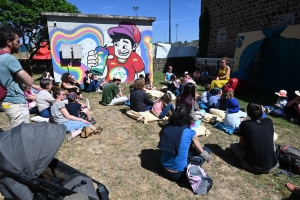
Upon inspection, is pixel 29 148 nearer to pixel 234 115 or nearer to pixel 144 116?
pixel 144 116

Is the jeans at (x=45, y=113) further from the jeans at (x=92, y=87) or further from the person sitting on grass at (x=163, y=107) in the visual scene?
the jeans at (x=92, y=87)

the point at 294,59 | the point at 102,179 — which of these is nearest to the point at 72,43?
the point at 102,179

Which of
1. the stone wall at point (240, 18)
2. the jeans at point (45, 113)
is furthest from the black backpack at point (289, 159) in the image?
the stone wall at point (240, 18)

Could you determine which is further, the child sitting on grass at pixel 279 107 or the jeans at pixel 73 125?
the child sitting on grass at pixel 279 107

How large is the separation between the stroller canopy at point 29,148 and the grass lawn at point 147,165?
1343 millimetres

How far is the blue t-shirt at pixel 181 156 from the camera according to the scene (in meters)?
3.22

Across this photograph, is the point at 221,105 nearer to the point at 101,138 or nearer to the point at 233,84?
the point at 233,84

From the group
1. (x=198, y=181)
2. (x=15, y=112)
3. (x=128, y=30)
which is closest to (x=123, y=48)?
(x=128, y=30)

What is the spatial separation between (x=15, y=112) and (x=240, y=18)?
500 inches

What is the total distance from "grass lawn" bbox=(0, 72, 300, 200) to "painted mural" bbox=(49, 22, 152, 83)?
543 cm

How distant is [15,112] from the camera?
10.2 feet

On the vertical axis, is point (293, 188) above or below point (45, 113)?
below

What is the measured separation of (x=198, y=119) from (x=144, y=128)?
4.99 feet

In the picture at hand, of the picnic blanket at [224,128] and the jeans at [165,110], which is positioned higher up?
the jeans at [165,110]
